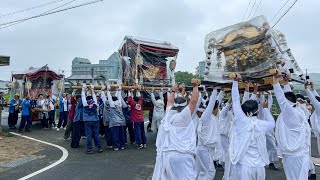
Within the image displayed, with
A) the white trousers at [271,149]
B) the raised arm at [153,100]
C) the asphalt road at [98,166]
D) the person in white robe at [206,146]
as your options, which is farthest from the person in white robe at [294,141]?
the raised arm at [153,100]

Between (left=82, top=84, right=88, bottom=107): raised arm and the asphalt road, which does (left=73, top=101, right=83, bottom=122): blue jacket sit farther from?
the asphalt road

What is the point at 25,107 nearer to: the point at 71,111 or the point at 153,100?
the point at 71,111

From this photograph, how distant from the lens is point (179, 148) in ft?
16.1

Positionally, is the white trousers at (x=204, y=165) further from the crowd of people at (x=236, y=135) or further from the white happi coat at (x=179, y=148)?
the white happi coat at (x=179, y=148)

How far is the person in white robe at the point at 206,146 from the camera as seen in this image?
21.5ft

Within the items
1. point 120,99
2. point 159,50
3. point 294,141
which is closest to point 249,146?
point 294,141

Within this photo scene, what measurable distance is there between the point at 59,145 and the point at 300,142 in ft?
28.6

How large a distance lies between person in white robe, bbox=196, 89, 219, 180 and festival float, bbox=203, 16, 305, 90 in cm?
95

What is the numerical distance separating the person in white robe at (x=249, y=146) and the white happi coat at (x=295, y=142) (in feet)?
2.70

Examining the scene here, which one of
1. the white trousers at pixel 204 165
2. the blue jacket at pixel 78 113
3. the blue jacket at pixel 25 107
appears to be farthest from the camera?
the blue jacket at pixel 25 107

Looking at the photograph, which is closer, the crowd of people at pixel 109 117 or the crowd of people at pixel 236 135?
the crowd of people at pixel 236 135

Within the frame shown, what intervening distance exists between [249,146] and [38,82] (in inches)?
621

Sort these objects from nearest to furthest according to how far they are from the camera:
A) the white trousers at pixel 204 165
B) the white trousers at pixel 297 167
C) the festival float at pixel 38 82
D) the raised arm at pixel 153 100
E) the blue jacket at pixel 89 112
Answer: the white trousers at pixel 297 167, the white trousers at pixel 204 165, the blue jacket at pixel 89 112, the raised arm at pixel 153 100, the festival float at pixel 38 82

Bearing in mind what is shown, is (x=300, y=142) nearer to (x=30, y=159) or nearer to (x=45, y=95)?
(x=30, y=159)
